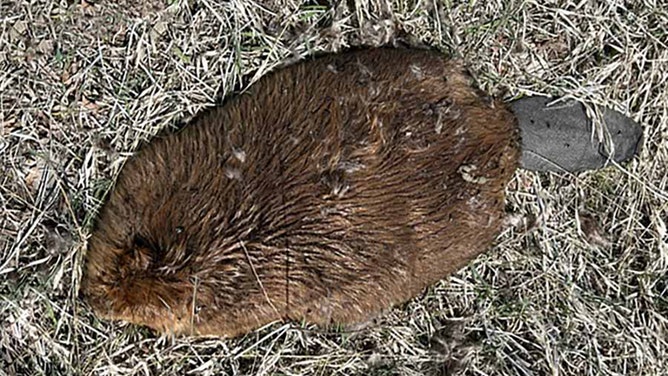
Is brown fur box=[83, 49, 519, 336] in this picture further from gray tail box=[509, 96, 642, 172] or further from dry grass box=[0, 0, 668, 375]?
dry grass box=[0, 0, 668, 375]

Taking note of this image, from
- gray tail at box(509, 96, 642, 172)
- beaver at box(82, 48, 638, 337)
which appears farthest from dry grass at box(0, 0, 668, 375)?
beaver at box(82, 48, 638, 337)

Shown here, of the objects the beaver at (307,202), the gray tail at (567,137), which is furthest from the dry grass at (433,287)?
the beaver at (307,202)

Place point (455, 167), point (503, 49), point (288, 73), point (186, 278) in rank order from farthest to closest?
point (503, 49) < point (288, 73) < point (455, 167) < point (186, 278)

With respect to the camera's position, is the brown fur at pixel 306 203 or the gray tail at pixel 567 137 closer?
the brown fur at pixel 306 203

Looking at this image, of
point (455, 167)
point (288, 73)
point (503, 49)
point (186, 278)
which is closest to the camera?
point (186, 278)

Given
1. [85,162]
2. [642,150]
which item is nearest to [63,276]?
[85,162]

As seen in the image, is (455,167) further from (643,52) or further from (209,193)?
(643,52)

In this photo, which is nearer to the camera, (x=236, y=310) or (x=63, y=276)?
(x=236, y=310)

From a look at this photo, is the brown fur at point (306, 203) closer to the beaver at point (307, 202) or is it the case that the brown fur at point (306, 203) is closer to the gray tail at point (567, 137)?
the beaver at point (307, 202)
